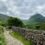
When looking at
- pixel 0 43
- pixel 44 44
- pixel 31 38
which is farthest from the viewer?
pixel 31 38

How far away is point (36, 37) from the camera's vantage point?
1727 centimetres

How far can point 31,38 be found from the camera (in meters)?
19.1

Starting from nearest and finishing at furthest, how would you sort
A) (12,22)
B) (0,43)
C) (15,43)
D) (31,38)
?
(0,43) → (31,38) → (15,43) → (12,22)

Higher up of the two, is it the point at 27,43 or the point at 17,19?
the point at 17,19

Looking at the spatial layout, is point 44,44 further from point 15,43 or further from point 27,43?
point 15,43

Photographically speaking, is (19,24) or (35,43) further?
(19,24)

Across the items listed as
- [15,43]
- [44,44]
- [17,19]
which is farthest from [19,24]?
[44,44]

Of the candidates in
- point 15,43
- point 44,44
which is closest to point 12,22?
point 15,43

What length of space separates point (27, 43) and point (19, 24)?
55.8 m

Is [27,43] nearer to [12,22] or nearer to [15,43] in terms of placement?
[15,43]

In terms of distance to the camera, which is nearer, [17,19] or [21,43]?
[21,43]

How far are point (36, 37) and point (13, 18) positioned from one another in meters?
59.7

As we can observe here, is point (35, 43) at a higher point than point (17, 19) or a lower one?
lower

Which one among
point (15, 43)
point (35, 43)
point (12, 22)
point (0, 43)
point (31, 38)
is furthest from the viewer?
point (12, 22)
